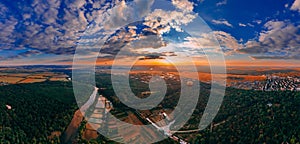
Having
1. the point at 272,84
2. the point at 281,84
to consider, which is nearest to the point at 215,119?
the point at 272,84

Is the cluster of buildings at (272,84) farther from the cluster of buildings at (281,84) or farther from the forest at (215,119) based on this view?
the forest at (215,119)

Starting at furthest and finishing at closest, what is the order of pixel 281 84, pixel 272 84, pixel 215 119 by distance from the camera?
pixel 272 84 < pixel 281 84 < pixel 215 119

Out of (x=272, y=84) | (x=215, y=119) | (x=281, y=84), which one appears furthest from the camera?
(x=272, y=84)

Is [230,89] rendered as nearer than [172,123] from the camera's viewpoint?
No

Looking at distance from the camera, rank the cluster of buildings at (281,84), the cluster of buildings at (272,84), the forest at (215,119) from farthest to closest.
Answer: the cluster of buildings at (272,84) < the cluster of buildings at (281,84) < the forest at (215,119)

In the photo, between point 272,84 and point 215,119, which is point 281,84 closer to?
point 272,84

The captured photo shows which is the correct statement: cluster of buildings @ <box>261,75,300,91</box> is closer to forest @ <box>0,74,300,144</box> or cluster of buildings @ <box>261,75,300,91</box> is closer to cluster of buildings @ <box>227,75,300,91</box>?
cluster of buildings @ <box>227,75,300,91</box>

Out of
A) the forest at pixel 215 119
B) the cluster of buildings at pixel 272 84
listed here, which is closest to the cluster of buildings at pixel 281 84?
the cluster of buildings at pixel 272 84

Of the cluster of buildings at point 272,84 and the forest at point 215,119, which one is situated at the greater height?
the cluster of buildings at point 272,84

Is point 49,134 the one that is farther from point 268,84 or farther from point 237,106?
point 268,84

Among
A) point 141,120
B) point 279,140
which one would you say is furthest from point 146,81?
point 279,140

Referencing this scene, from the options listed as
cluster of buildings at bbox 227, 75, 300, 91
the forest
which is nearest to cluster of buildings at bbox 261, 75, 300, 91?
cluster of buildings at bbox 227, 75, 300, 91
